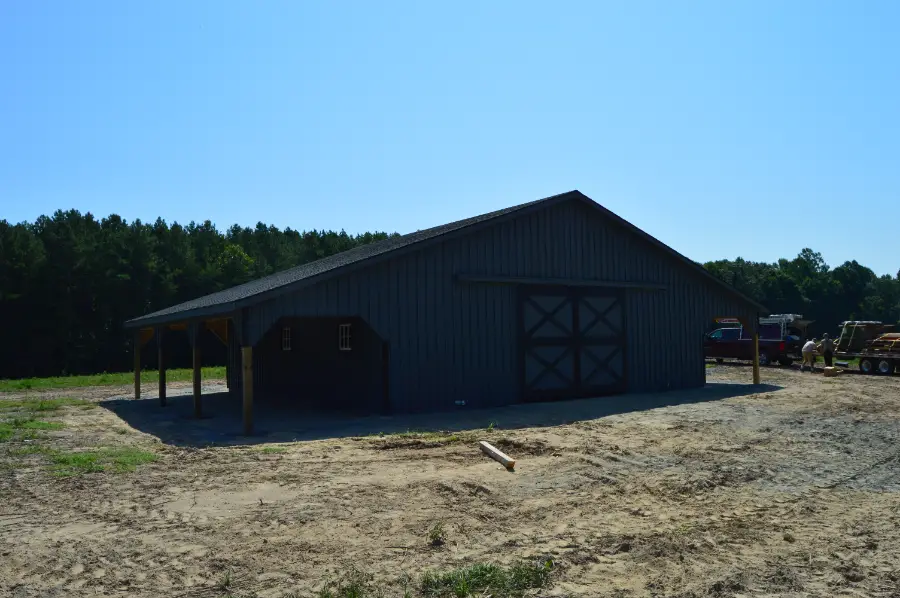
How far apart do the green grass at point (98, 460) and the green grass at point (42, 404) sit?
26.2 ft

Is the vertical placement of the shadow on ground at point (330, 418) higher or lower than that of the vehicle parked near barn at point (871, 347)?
lower

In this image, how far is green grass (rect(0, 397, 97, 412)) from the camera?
683 inches

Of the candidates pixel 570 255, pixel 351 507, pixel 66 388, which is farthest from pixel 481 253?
pixel 66 388

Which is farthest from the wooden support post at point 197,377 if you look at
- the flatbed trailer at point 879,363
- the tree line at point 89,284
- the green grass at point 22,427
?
the tree line at point 89,284

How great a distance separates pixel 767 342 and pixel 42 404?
2519 cm

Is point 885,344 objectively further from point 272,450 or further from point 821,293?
point 821,293

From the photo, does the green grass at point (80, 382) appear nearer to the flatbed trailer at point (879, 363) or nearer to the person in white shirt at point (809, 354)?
the person in white shirt at point (809, 354)

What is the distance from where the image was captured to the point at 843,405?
1536cm

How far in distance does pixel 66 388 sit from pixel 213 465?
18996 millimetres

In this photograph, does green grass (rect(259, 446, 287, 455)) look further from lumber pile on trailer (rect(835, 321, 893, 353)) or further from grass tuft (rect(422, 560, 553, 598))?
lumber pile on trailer (rect(835, 321, 893, 353))

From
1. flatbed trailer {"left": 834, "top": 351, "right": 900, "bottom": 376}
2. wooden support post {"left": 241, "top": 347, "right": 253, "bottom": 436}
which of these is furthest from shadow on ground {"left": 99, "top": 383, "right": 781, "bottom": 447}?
flatbed trailer {"left": 834, "top": 351, "right": 900, "bottom": 376}

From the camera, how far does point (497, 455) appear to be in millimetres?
9398

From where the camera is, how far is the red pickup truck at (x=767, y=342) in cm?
2864

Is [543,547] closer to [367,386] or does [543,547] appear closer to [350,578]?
[350,578]
